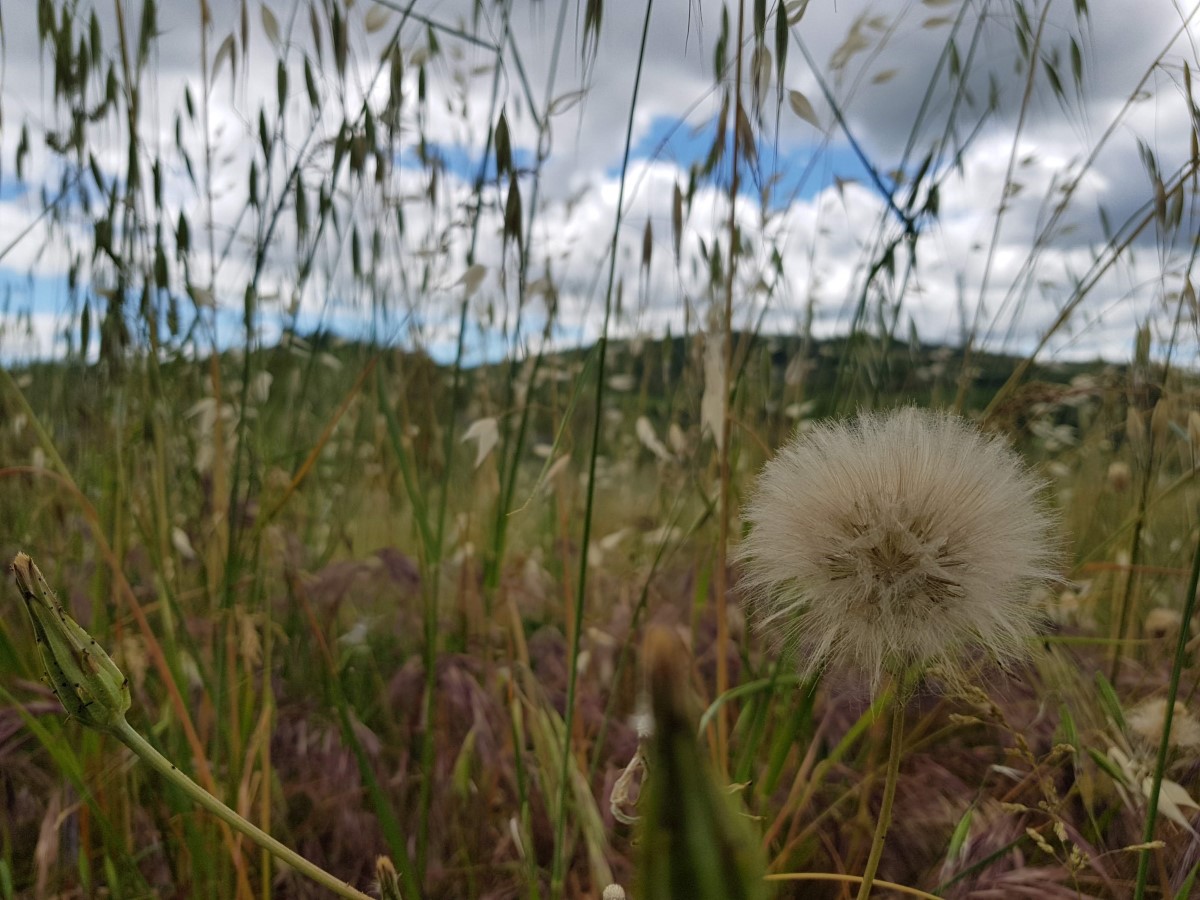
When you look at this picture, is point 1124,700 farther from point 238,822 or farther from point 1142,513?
point 238,822

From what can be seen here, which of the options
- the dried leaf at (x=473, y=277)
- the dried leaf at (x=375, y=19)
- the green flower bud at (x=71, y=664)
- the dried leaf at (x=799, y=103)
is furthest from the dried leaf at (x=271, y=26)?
the green flower bud at (x=71, y=664)

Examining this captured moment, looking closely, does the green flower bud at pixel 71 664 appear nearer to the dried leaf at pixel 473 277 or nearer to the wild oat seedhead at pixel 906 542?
the wild oat seedhead at pixel 906 542

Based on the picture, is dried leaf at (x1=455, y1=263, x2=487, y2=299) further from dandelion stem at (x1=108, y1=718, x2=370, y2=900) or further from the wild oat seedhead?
dandelion stem at (x1=108, y1=718, x2=370, y2=900)

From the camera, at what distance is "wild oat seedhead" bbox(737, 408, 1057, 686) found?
493 millimetres

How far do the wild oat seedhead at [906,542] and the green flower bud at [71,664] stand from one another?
0.35 m

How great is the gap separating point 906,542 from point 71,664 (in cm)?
42

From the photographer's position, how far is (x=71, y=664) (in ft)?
1.31

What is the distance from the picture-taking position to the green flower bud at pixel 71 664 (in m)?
0.39

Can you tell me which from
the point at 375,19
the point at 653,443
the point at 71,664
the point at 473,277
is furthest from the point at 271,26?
the point at 71,664

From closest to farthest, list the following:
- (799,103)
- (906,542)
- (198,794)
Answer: (198,794), (906,542), (799,103)

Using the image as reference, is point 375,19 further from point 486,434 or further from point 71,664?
point 71,664

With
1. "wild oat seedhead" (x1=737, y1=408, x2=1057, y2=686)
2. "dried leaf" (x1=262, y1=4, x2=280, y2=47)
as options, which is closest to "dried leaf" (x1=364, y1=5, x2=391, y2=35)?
"dried leaf" (x1=262, y1=4, x2=280, y2=47)

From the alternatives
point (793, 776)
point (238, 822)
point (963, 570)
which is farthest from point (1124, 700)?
point (238, 822)

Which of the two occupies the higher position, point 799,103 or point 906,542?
point 799,103
